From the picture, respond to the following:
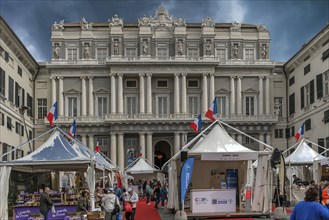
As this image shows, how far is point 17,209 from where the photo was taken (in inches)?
858

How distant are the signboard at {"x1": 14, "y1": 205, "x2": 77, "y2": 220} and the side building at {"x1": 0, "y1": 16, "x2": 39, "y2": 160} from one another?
2281 centimetres

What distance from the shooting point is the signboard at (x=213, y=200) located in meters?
23.3

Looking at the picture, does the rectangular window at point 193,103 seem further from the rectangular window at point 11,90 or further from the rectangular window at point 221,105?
the rectangular window at point 11,90

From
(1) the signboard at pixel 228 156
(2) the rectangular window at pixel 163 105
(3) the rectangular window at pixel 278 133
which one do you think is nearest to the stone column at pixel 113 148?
(2) the rectangular window at pixel 163 105

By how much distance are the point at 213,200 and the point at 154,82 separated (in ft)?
142

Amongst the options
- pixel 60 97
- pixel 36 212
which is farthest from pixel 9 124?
pixel 36 212

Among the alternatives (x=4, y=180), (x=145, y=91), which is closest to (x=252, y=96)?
(x=145, y=91)

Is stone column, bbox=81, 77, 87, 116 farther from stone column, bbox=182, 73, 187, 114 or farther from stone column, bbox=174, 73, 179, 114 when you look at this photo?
stone column, bbox=182, 73, 187, 114

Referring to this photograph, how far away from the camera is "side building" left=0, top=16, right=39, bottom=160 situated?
48.0 meters

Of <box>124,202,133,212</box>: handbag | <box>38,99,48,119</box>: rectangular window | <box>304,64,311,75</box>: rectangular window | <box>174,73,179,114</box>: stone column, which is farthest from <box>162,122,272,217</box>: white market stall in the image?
<box>38,99,48,119</box>: rectangular window

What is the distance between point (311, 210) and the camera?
8.64 meters

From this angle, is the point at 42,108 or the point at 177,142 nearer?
the point at 177,142

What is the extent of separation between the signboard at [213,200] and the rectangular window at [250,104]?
142ft

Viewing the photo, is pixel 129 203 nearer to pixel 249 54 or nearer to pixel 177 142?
pixel 177 142
